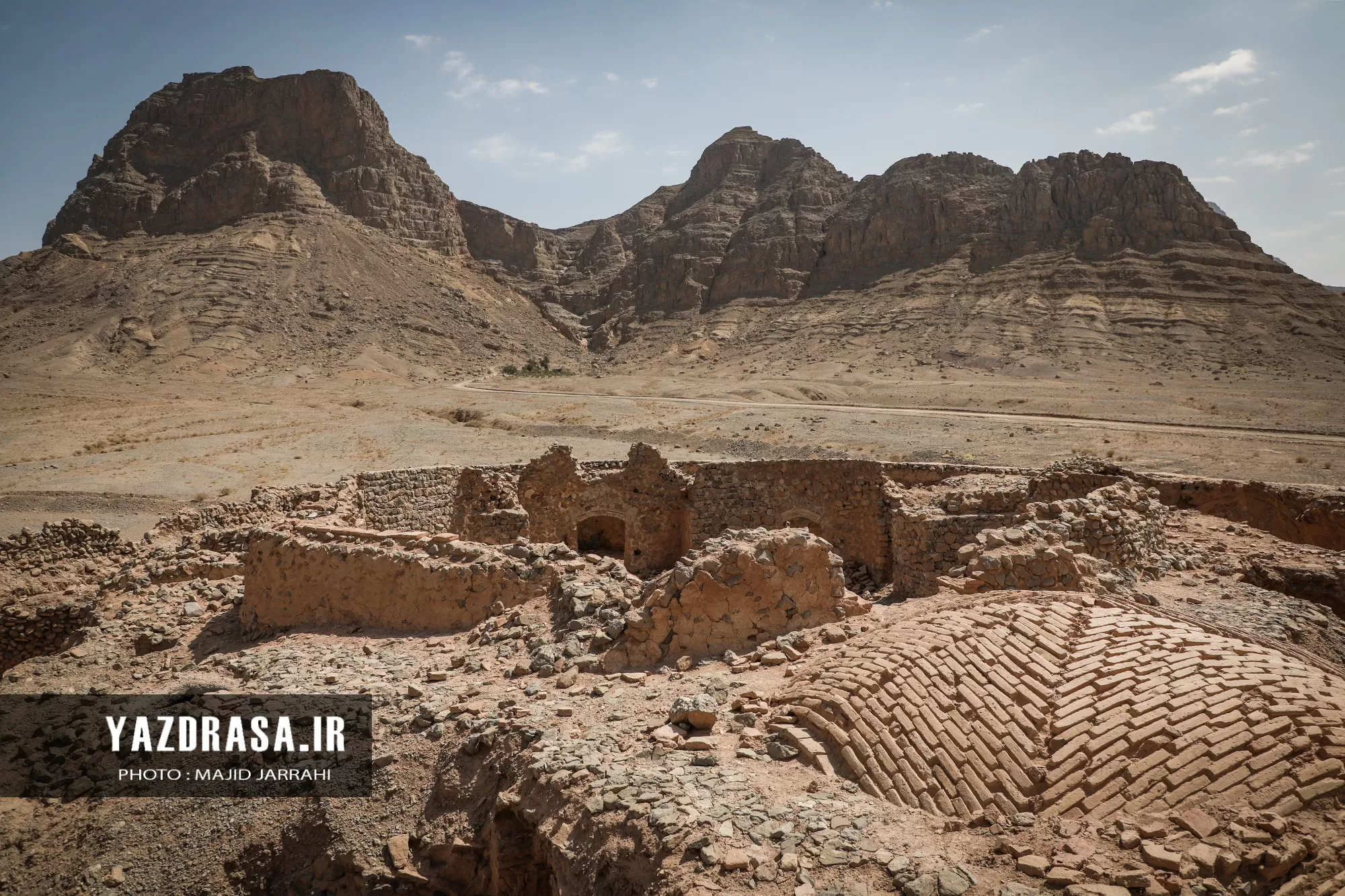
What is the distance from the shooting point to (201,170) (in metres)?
85.7

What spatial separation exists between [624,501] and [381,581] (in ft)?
23.8

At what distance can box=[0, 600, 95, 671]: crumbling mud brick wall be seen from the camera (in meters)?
10.0

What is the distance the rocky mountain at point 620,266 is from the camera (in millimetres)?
59438

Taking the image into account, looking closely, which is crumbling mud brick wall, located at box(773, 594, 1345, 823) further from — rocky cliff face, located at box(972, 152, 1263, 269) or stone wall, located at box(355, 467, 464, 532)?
rocky cliff face, located at box(972, 152, 1263, 269)

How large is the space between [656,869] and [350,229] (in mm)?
91222

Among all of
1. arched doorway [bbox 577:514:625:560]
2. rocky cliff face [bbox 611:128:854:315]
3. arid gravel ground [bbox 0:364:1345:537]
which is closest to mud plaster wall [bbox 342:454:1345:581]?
arched doorway [bbox 577:514:625:560]

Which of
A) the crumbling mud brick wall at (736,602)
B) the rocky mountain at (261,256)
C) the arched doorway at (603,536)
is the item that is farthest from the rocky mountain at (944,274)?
the crumbling mud brick wall at (736,602)

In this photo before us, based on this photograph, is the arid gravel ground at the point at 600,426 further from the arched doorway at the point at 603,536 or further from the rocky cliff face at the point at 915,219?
the rocky cliff face at the point at 915,219

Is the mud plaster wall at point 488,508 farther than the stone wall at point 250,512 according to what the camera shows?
Yes

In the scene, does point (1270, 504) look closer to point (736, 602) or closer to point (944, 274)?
point (736, 602)

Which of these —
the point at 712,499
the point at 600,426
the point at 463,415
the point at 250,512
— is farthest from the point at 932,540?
the point at 463,415

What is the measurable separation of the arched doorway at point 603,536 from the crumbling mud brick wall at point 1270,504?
997cm
